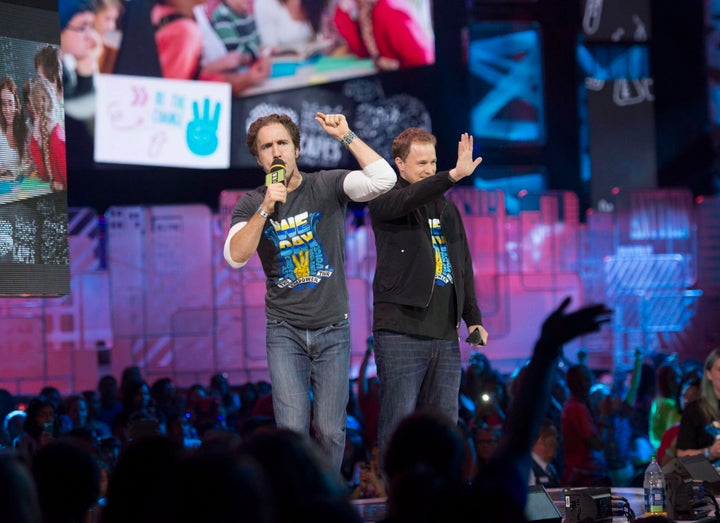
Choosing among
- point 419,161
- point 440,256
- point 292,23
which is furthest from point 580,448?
point 292,23

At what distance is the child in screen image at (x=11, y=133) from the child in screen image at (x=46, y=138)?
0.07 metres

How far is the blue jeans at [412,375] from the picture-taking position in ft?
13.0

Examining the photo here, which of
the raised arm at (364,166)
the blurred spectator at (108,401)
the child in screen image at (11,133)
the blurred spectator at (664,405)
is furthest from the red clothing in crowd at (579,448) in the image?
the child in screen image at (11,133)

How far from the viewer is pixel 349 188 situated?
3.84 meters

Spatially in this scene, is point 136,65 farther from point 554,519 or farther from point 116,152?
point 554,519

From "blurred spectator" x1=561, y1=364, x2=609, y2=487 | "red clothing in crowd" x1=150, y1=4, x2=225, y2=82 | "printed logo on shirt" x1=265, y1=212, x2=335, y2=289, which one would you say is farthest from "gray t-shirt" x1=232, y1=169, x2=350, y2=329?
"red clothing in crowd" x1=150, y1=4, x2=225, y2=82

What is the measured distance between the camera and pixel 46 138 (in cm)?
411

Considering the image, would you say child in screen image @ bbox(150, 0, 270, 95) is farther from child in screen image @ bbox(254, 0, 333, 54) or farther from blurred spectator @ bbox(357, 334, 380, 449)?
blurred spectator @ bbox(357, 334, 380, 449)

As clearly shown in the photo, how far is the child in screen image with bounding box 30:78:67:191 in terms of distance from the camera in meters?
4.04

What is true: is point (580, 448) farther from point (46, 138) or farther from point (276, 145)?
point (46, 138)

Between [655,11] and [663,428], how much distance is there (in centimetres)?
903

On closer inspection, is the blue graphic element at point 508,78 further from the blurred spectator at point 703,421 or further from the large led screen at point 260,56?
the blurred spectator at point 703,421

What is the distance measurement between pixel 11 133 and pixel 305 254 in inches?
49.7

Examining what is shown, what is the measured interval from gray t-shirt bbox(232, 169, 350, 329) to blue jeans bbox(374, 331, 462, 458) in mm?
274
